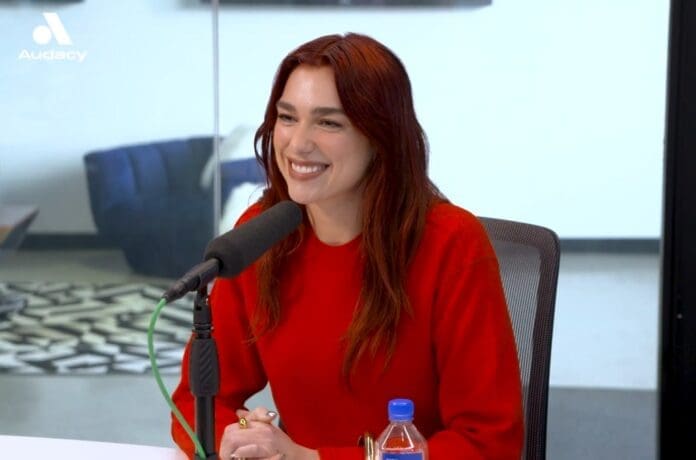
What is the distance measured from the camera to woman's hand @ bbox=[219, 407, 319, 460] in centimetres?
169

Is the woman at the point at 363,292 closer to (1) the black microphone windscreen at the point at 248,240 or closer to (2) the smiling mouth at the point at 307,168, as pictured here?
(2) the smiling mouth at the point at 307,168

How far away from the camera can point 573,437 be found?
11.8 feet

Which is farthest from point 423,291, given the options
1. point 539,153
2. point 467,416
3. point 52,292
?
point 52,292

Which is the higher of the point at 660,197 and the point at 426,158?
the point at 426,158

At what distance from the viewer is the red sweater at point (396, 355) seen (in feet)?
6.00

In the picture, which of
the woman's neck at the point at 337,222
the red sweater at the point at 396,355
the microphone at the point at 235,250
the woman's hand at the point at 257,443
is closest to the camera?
the microphone at the point at 235,250

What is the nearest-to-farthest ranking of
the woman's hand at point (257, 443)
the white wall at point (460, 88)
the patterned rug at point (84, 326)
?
the woman's hand at point (257, 443)
the white wall at point (460, 88)
the patterned rug at point (84, 326)

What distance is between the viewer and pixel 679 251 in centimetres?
334

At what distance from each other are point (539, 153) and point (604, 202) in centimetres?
23

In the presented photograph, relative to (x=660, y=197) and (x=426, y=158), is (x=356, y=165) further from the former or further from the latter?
(x=660, y=197)

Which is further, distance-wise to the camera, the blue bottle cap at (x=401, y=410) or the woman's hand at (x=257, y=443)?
the woman's hand at (x=257, y=443)

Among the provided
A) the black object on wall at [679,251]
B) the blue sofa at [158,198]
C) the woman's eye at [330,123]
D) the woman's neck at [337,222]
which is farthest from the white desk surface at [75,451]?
the black object on wall at [679,251]

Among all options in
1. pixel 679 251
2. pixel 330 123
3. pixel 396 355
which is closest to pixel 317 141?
pixel 330 123

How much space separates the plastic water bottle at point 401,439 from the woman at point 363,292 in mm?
118
